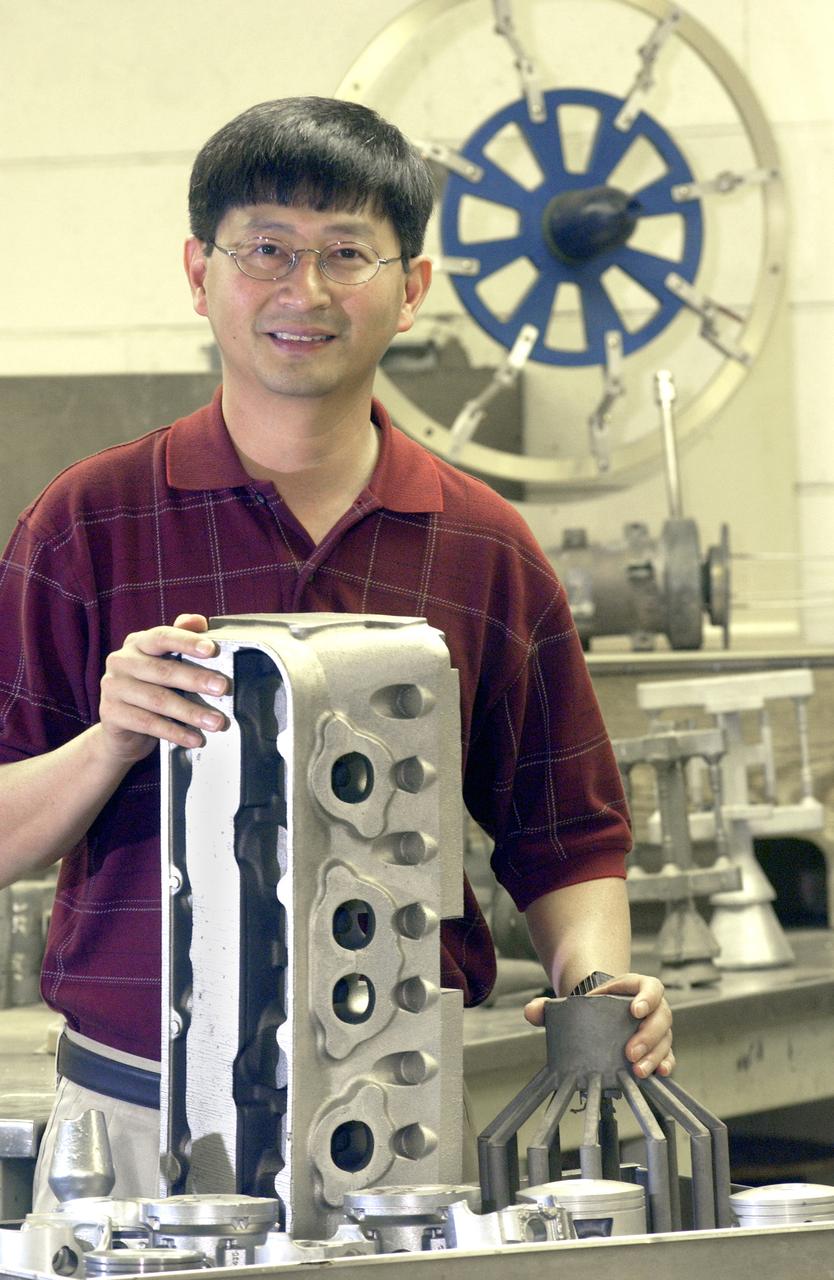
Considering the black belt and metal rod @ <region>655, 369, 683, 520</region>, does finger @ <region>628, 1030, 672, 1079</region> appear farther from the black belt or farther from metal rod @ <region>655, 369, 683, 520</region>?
metal rod @ <region>655, 369, 683, 520</region>

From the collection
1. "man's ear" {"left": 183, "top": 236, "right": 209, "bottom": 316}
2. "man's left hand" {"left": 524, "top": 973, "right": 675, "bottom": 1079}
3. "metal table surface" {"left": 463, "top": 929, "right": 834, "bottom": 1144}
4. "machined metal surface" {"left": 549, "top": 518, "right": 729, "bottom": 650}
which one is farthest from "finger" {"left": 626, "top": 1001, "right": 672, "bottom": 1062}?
"machined metal surface" {"left": 549, "top": 518, "right": 729, "bottom": 650}

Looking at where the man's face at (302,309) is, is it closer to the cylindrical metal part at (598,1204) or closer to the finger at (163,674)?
the finger at (163,674)

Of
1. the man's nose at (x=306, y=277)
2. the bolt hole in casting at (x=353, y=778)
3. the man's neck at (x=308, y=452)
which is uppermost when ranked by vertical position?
the man's nose at (x=306, y=277)

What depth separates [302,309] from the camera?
2.97 feet

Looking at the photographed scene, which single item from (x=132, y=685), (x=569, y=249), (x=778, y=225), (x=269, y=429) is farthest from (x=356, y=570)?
(x=778, y=225)

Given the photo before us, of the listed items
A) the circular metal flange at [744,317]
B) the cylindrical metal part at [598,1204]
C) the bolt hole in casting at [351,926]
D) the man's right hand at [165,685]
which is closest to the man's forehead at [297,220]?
the man's right hand at [165,685]

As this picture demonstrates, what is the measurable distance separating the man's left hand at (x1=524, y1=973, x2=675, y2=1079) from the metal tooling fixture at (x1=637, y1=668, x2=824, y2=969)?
55.5 inches

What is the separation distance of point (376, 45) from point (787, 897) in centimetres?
150

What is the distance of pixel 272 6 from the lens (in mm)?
3150

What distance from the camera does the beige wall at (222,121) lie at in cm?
311

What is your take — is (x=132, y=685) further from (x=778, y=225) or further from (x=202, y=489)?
(x=778, y=225)

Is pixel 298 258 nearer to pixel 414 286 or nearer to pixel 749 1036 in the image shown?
pixel 414 286

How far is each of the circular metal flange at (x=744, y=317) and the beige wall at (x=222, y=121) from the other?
0.11 ft

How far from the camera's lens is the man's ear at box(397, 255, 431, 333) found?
1.01m
